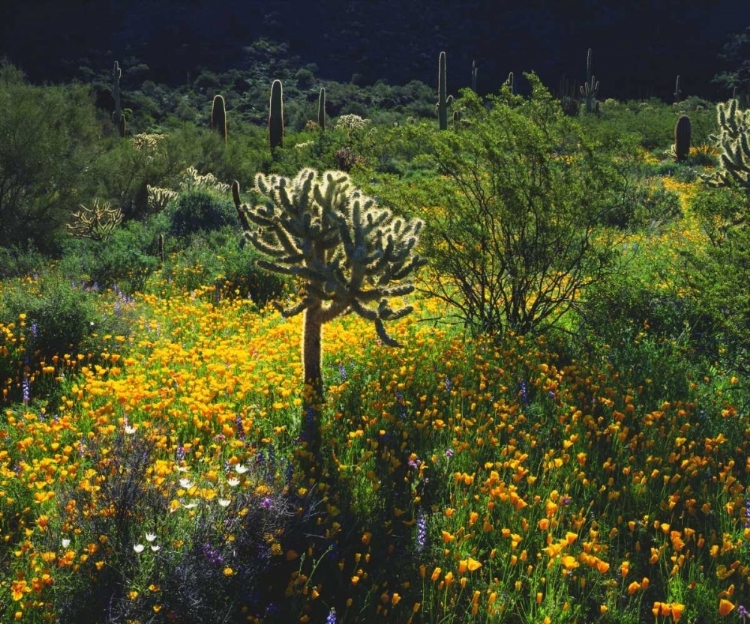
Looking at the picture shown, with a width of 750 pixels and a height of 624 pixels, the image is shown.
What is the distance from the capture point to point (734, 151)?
42.3 ft

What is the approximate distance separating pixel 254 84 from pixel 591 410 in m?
43.6

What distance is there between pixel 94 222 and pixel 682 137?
61.2 ft

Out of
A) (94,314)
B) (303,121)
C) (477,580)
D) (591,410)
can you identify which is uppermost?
(303,121)

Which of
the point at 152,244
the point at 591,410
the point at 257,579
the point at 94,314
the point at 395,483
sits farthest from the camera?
the point at 152,244

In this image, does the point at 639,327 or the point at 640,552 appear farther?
the point at 639,327

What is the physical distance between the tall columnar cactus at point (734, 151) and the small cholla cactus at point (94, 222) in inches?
437

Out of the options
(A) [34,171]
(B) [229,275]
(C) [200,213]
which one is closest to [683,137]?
(C) [200,213]

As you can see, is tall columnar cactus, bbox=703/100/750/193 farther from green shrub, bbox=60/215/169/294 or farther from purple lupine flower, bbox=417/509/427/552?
purple lupine flower, bbox=417/509/427/552

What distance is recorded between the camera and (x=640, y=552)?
3832 mm

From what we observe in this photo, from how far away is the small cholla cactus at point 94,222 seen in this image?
14.7m

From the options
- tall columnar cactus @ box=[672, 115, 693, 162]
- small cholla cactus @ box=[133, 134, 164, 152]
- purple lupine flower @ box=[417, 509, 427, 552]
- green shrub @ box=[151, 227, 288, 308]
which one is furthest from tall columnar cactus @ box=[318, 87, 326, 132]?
purple lupine flower @ box=[417, 509, 427, 552]

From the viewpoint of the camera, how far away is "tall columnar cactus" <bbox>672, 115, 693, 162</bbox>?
2458cm

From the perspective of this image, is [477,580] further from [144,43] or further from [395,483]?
[144,43]

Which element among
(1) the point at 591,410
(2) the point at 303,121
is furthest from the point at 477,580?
(2) the point at 303,121
